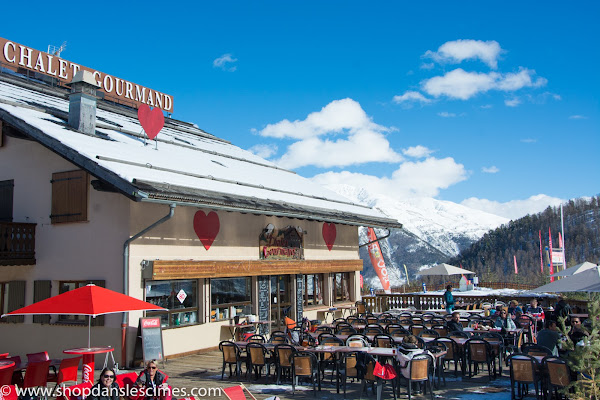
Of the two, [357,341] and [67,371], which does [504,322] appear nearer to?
[357,341]

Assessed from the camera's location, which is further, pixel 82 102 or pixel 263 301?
pixel 263 301

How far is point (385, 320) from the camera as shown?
15414 mm

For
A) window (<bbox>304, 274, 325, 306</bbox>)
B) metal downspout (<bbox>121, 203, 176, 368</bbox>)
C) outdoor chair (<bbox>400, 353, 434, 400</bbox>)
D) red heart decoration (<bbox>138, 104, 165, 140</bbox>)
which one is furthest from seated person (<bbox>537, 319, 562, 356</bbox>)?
red heart decoration (<bbox>138, 104, 165, 140</bbox>)

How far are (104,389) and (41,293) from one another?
8.26 m

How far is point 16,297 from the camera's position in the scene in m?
14.7

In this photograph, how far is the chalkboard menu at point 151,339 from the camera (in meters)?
12.8

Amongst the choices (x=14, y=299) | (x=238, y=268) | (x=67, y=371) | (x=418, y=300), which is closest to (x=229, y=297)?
(x=238, y=268)

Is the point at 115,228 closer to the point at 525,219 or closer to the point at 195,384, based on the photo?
the point at 195,384

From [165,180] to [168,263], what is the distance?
2.08 meters

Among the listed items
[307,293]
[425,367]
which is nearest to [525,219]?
[307,293]

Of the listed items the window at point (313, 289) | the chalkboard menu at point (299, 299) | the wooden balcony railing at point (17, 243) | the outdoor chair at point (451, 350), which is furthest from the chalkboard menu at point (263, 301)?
the outdoor chair at point (451, 350)

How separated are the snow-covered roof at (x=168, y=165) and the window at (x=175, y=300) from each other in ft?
8.00

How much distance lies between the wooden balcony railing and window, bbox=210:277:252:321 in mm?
4906

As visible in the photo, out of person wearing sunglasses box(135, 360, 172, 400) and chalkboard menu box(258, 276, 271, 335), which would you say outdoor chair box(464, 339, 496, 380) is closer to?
person wearing sunglasses box(135, 360, 172, 400)
